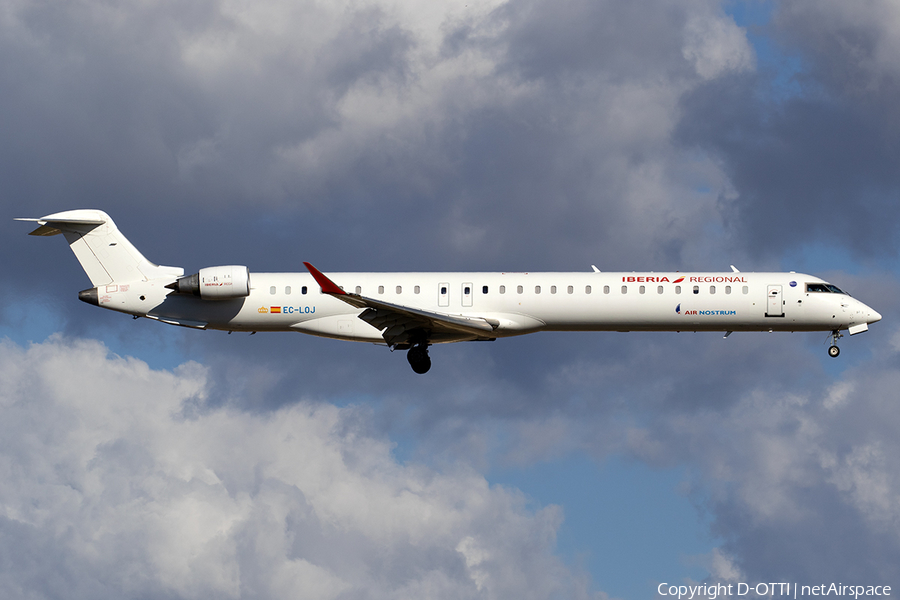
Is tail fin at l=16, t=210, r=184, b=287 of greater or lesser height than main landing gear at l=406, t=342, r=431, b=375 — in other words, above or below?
above

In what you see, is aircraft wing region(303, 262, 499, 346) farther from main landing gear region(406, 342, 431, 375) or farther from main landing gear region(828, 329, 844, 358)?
main landing gear region(828, 329, 844, 358)

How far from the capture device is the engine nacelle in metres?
33.5

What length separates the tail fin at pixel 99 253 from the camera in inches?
1380

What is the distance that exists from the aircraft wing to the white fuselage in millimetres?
501

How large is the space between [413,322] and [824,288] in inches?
553

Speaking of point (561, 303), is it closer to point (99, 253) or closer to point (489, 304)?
point (489, 304)

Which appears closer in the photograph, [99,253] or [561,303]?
[561,303]

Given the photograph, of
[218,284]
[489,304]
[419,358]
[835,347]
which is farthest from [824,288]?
[218,284]

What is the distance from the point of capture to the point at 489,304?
109ft

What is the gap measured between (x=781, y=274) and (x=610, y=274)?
591 centimetres

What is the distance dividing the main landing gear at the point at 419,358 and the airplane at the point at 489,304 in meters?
0.03

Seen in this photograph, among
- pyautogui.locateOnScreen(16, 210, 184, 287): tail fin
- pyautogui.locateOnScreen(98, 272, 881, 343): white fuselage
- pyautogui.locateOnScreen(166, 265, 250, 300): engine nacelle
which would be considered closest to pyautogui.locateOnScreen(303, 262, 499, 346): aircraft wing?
pyautogui.locateOnScreen(98, 272, 881, 343): white fuselage

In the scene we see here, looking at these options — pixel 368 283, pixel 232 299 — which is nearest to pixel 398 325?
pixel 368 283

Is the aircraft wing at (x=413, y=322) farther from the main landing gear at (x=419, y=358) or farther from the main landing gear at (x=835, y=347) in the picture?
the main landing gear at (x=835, y=347)
